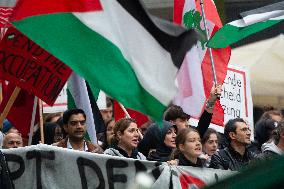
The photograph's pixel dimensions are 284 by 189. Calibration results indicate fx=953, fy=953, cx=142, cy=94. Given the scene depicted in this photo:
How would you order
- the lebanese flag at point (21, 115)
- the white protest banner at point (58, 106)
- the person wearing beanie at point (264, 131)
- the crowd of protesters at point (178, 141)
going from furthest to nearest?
the white protest banner at point (58, 106) → the person wearing beanie at point (264, 131) → the lebanese flag at point (21, 115) → the crowd of protesters at point (178, 141)

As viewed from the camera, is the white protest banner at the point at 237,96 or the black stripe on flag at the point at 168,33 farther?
the white protest banner at the point at 237,96

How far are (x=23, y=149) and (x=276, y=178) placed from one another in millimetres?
5318

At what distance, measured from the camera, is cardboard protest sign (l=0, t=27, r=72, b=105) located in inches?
284

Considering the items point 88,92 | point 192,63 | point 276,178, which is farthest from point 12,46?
point 276,178

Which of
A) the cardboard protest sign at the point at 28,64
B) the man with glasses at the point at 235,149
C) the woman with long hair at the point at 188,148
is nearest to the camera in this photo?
the cardboard protest sign at the point at 28,64

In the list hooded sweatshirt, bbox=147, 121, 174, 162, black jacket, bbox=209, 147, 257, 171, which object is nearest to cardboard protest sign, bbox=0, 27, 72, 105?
hooded sweatshirt, bbox=147, 121, 174, 162

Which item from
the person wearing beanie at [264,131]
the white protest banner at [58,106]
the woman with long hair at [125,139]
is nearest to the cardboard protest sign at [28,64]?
the woman with long hair at [125,139]

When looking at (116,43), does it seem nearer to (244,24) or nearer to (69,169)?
(69,169)

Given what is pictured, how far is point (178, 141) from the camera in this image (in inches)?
292

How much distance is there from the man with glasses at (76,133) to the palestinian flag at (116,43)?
2341 millimetres

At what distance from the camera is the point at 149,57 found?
492 centimetres

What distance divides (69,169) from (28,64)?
97 centimetres

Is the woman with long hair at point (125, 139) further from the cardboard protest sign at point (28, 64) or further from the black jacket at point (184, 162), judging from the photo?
the cardboard protest sign at point (28, 64)

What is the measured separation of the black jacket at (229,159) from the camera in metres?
7.87
